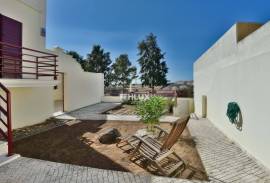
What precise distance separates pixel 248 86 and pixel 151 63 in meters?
35.4

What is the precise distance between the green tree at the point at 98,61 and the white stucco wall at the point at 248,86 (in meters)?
30.3

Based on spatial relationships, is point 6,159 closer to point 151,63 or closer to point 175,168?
point 175,168

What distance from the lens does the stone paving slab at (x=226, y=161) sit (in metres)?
4.69

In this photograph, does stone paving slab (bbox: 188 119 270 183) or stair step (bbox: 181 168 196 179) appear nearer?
stone paving slab (bbox: 188 119 270 183)

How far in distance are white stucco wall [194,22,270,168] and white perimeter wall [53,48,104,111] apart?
9.67 m

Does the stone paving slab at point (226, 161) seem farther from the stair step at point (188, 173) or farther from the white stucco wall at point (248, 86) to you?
the stair step at point (188, 173)

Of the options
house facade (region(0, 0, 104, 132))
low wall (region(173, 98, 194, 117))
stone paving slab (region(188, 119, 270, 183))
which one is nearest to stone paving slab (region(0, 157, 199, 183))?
stone paving slab (region(188, 119, 270, 183))

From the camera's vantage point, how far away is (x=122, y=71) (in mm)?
38875

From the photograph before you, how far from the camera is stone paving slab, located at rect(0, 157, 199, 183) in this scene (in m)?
4.27

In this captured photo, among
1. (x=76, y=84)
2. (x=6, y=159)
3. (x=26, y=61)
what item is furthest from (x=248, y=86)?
(x=76, y=84)

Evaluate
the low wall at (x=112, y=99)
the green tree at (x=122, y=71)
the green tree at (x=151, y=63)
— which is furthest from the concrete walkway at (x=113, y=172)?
the green tree at (x=151, y=63)

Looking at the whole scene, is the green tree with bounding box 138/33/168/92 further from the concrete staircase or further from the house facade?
the concrete staircase

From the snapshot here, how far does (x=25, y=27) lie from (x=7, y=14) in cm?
110

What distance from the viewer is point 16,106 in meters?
9.46
